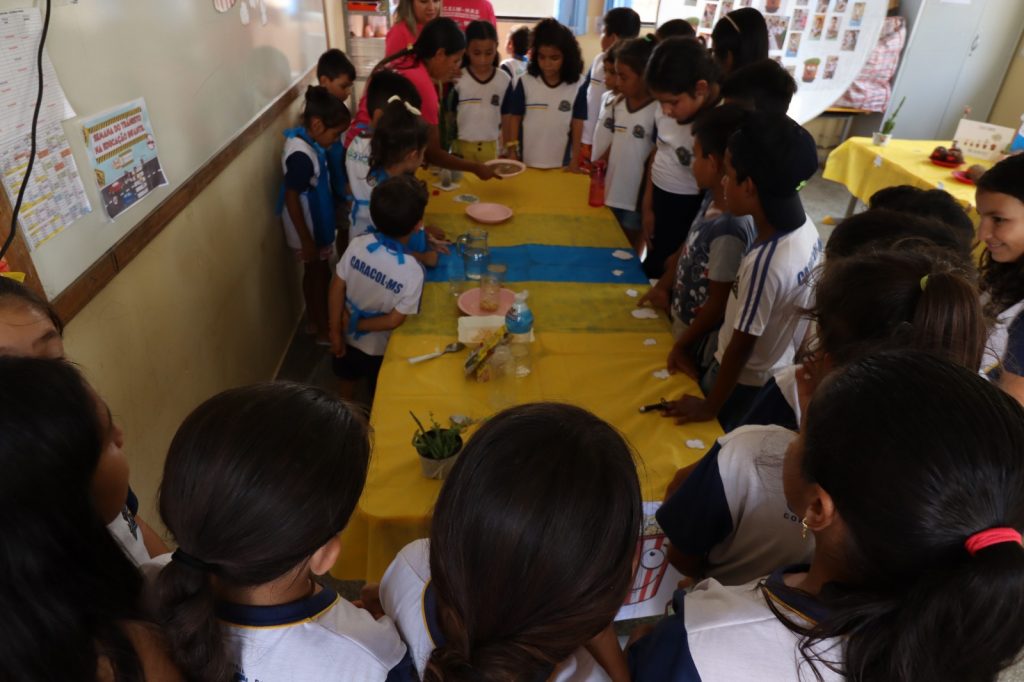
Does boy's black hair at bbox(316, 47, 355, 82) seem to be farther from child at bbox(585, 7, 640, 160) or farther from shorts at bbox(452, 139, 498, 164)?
child at bbox(585, 7, 640, 160)

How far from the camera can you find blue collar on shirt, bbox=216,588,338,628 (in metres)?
0.74

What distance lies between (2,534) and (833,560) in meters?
0.90

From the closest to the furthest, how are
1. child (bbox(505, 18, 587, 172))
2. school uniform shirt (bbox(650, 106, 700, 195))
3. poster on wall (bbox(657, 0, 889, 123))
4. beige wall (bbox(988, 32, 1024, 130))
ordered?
school uniform shirt (bbox(650, 106, 700, 195)) < child (bbox(505, 18, 587, 172)) < poster on wall (bbox(657, 0, 889, 123)) < beige wall (bbox(988, 32, 1024, 130))

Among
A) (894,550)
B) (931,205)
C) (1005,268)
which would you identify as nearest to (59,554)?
(894,550)

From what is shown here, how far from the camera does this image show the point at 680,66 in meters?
2.14

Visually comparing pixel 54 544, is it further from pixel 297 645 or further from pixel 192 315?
pixel 192 315

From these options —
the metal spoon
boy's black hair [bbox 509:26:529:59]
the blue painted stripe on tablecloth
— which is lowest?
the metal spoon

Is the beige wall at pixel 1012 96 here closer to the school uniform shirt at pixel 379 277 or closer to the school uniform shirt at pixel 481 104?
the school uniform shirt at pixel 481 104

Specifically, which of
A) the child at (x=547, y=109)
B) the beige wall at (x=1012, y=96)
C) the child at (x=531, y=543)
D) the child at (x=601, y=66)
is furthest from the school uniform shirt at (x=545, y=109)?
the beige wall at (x=1012, y=96)

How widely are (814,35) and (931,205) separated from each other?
174 inches

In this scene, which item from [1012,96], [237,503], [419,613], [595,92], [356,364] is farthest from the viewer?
[1012,96]

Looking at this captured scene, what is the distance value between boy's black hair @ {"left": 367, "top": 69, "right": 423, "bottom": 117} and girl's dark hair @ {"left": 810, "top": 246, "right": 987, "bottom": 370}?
2018 mm

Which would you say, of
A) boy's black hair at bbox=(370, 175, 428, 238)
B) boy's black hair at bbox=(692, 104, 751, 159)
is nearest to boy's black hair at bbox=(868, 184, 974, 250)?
boy's black hair at bbox=(692, 104, 751, 159)

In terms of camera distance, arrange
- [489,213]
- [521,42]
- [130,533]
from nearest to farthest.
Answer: [130,533] → [489,213] → [521,42]
